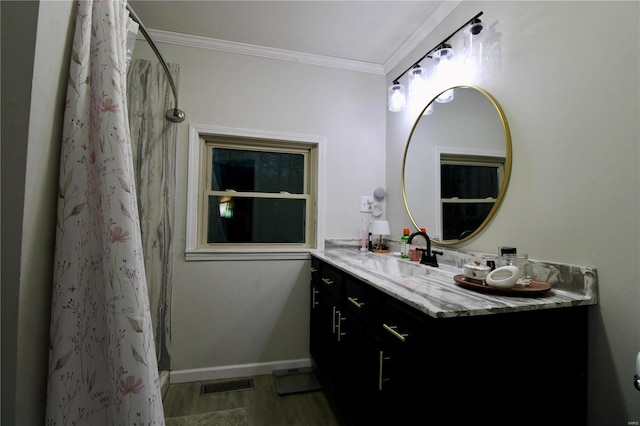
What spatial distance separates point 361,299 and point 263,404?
1.08 m

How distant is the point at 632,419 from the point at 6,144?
5.93ft

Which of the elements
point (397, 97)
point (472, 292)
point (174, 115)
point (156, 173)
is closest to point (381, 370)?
point (472, 292)

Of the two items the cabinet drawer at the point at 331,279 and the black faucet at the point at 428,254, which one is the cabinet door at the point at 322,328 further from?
the black faucet at the point at 428,254

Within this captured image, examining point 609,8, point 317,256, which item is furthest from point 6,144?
point 609,8

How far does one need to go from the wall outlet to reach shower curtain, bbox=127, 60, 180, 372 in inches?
56.8

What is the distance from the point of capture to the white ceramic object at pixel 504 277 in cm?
98

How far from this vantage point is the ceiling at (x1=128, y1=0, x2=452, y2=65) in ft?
5.73

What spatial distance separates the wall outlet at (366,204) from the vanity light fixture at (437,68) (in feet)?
2.38

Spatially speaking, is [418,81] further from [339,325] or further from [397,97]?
[339,325]

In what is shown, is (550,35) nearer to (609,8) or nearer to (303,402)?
(609,8)

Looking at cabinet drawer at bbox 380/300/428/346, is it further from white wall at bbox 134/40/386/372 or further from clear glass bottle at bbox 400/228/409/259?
white wall at bbox 134/40/386/372

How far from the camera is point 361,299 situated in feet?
4.22

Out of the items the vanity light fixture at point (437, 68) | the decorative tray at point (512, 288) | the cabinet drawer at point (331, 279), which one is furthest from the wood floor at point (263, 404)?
the vanity light fixture at point (437, 68)

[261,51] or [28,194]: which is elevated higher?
[261,51]
